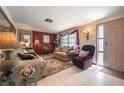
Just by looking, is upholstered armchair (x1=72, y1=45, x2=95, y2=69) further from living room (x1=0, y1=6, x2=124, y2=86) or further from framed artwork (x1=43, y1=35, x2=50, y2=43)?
framed artwork (x1=43, y1=35, x2=50, y2=43)

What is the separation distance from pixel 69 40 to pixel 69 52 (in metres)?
1.87

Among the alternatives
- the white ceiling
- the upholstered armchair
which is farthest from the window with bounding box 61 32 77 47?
the upholstered armchair

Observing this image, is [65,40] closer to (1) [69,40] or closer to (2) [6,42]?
(1) [69,40]

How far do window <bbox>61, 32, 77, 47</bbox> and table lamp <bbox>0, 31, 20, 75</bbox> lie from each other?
462 centimetres

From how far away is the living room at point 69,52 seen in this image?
4.51 ft

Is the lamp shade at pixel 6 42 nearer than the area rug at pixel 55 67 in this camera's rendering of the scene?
Yes

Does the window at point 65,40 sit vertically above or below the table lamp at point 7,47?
above

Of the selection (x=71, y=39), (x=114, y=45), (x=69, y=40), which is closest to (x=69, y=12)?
(x=114, y=45)

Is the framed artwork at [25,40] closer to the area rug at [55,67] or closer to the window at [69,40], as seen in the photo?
the window at [69,40]

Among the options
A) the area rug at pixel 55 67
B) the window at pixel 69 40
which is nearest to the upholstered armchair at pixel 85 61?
the area rug at pixel 55 67

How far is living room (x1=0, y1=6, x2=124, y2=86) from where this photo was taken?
4.51ft

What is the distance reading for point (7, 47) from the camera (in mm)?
1120

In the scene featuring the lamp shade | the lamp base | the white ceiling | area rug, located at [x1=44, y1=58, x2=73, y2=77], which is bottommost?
area rug, located at [x1=44, y1=58, x2=73, y2=77]

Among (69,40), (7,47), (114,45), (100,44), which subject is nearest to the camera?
→ (7,47)
